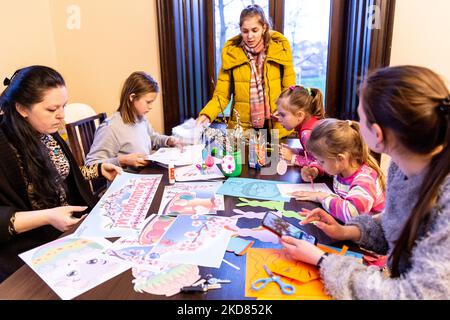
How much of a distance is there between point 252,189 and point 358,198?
0.40 meters

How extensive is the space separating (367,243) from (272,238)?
10.2 inches

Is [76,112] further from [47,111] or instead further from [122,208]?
[122,208]

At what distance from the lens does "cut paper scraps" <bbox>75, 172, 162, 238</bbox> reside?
1.08m

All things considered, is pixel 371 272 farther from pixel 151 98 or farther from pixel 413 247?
pixel 151 98

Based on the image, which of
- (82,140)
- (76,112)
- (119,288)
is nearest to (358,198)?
(119,288)

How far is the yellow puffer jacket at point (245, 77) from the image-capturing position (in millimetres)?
2234

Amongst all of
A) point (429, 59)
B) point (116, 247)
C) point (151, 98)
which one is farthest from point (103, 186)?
point (429, 59)

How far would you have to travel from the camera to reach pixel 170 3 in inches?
107

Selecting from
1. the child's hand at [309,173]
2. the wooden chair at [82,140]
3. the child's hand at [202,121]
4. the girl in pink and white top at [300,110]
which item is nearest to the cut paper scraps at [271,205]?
the child's hand at [309,173]

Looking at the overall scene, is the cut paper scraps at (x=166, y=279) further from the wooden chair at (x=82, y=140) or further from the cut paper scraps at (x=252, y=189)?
the wooden chair at (x=82, y=140)

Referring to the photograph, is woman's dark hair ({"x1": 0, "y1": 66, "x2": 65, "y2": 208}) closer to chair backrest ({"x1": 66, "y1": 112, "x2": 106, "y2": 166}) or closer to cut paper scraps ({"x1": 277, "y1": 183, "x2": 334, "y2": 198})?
chair backrest ({"x1": 66, "y1": 112, "x2": 106, "y2": 166})

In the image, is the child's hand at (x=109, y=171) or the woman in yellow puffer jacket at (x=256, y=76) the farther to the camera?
the woman in yellow puffer jacket at (x=256, y=76)

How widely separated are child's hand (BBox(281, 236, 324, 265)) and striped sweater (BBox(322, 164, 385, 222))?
0.30m

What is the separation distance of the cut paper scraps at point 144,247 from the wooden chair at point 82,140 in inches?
45.4
